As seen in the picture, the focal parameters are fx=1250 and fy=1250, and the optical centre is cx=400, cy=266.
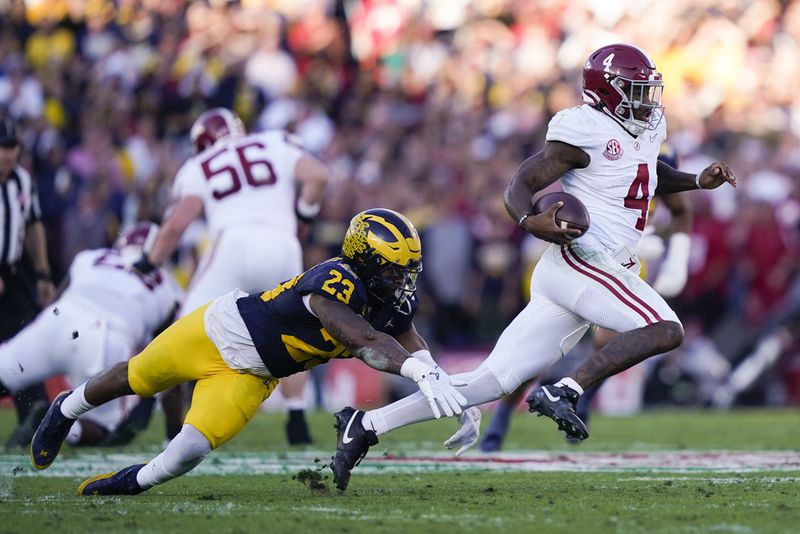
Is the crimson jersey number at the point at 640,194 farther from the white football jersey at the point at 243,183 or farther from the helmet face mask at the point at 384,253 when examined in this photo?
the white football jersey at the point at 243,183

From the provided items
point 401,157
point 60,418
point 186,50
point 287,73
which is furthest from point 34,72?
point 60,418

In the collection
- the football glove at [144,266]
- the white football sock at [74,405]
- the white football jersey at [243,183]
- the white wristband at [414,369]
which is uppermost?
the white football jersey at [243,183]

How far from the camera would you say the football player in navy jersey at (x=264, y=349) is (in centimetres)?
475

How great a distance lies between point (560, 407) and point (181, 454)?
145 centimetres

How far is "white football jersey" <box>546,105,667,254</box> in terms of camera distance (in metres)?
5.38

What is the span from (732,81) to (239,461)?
10.2 meters

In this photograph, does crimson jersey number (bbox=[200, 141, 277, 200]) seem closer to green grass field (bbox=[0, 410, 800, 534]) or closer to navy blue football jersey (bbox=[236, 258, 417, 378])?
green grass field (bbox=[0, 410, 800, 534])

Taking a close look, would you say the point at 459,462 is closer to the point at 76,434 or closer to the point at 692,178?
the point at 692,178

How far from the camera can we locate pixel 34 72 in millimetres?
12516

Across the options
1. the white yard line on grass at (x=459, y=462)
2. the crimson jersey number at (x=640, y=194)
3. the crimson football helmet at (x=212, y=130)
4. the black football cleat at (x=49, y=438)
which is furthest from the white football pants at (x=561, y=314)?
the crimson football helmet at (x=212, y=130)

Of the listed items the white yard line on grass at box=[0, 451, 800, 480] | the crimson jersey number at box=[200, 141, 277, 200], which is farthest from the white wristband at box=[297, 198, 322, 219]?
the white yard line on grass at box=[0, 451, 800, 480]

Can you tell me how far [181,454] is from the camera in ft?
15.5

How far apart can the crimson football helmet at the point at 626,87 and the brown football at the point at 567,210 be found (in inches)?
19.1

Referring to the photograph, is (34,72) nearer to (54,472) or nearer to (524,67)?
(524,67)
